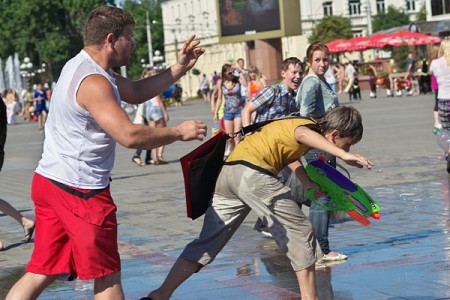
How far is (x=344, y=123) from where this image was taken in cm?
643

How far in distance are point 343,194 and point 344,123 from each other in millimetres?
459

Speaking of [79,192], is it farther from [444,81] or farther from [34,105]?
[34,105]

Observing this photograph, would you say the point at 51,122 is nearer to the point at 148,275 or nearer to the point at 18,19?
the point at 148,275

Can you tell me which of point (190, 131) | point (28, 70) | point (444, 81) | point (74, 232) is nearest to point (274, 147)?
point (190, 131)

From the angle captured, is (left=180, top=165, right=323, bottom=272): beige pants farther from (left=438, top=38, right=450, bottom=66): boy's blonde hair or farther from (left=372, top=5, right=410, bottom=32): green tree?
(left=372, top=5, right=410, bottom=32): green tree

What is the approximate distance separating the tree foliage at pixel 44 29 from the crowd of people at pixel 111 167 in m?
94.0

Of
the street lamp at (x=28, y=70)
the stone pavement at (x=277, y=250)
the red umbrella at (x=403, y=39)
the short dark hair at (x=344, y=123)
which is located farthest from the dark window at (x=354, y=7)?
the short dark hair at (x=344, y=123)

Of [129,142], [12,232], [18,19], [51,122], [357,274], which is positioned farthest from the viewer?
[18,19]

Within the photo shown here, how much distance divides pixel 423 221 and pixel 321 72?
1924 millimetres

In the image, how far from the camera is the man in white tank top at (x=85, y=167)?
5285 mm

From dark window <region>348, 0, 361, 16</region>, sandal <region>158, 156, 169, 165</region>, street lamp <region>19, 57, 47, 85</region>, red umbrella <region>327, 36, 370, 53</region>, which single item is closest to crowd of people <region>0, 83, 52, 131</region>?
street lamp <region>19, 57, 47, 85</region>

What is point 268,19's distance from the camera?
41125 mm

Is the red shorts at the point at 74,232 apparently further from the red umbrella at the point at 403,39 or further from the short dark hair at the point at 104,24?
the red umbrella at the point at 403,39

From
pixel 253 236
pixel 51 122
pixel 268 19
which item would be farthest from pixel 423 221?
pixel 268 19
